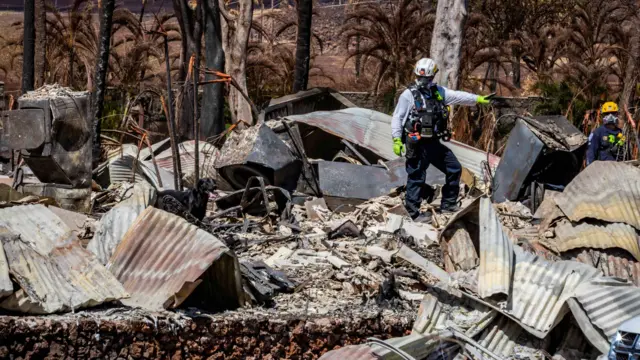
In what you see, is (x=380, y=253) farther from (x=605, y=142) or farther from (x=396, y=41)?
(x=396, y=41)

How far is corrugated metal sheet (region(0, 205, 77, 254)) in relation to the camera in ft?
22.1

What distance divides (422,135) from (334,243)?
191 centimetres

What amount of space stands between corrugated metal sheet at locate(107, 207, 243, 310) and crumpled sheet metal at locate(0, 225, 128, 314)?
215 millimetres

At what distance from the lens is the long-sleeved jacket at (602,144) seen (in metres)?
12.1

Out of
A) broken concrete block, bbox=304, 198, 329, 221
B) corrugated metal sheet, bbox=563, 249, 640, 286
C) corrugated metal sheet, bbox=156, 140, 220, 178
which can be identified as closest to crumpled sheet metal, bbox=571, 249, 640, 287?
corrugated metal sheet, bbox=563, 249, 640, 286

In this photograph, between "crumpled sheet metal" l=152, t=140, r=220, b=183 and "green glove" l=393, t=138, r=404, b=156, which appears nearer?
"green glove" l=393, t=138, r=404, b=156

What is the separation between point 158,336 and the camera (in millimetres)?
6246

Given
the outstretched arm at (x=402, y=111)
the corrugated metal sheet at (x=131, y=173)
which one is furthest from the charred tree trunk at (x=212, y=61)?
the outstretched arm at (x=402, y=111)

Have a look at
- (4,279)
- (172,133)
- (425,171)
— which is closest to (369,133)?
(425,171)

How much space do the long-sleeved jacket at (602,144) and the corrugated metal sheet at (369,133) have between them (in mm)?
1226

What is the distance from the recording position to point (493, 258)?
672cm

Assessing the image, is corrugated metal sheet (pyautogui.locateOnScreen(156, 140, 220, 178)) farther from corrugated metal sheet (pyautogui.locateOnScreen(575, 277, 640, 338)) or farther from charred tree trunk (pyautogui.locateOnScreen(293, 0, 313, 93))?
corrugated metal sheet (pyautogui.locateOnScreen(575, 277, 640, 338))

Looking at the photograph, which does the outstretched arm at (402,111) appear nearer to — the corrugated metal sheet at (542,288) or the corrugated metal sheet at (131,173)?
the corrugated metal sheet at (131,173)

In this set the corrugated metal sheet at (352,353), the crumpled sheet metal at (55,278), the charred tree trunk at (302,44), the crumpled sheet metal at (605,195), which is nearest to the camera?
the corrugated metal sheet at (352,353)
